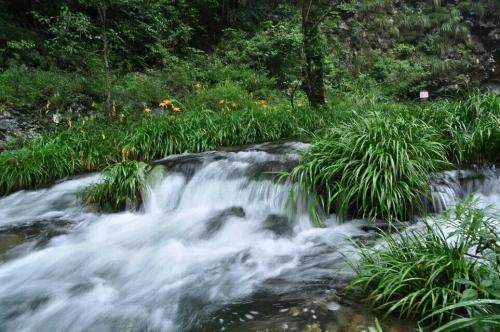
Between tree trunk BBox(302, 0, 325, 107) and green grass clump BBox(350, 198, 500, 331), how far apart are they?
21.9 feet

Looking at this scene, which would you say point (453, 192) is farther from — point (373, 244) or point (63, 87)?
point (63, 87)

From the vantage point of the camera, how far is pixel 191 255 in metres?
4.76

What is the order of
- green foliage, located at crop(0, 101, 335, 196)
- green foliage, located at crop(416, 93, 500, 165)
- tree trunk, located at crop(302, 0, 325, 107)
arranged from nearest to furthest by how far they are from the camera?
green foliage, located at crop(416, 93, 500, 165)
green foliage, located at crop(0, 101, 335, 196)
tree trunk, located at crop(302, 0, 325, 107)

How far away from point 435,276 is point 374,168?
6.95 ft

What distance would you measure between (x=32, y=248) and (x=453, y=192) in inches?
211

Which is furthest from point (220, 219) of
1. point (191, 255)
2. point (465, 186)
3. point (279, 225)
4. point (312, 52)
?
point (312, 52)

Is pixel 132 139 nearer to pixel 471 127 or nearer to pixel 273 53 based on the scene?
pixel 471 127

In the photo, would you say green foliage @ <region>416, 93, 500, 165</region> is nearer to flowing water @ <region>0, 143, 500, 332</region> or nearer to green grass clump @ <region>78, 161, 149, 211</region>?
flowing water @ <region>0, 143, 500, 332</region>

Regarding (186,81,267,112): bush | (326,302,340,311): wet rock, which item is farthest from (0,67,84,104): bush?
(326,302,340,311): wet rock

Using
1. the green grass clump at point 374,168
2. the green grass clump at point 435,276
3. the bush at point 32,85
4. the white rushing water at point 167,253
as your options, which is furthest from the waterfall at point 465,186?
the bush at point 32,85

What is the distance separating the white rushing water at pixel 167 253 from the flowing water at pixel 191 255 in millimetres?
16

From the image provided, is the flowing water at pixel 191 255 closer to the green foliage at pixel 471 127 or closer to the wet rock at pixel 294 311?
the wet rock at pixel 294 311

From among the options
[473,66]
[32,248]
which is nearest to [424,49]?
[473,66]

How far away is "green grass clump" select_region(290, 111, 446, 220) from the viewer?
16.1 feet
